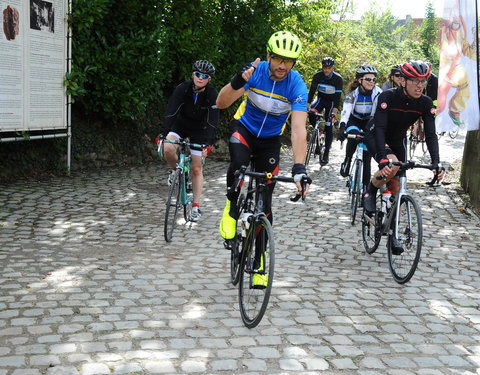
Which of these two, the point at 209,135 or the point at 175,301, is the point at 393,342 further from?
the point at 209,135

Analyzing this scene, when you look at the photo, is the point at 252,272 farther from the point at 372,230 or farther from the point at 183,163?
the point at 183,163

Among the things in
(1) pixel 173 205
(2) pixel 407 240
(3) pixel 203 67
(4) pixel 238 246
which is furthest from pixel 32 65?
(2) pixel 407 240

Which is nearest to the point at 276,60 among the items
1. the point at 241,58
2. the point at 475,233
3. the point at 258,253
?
the point at 258,253

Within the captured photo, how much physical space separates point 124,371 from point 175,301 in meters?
1.49

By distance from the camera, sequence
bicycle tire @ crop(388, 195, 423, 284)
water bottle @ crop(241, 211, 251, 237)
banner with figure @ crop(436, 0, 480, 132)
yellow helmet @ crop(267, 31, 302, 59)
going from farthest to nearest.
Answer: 1. banner with figure @ crop(436, 0, 480, 132)
2. bicycle tire @ crop(388, 195, 423, 284)
3. water bottle @ crop(241, 211, 251, 237)
4. yellow helmet @ crop(267, 31, 302, 59)

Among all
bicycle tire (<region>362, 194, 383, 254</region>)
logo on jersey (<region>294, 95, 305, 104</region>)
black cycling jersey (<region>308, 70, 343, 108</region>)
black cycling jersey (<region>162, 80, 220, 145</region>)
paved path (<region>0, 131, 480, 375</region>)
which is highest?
black cycling jersey (<region>308, 70, 343, 108</region>)

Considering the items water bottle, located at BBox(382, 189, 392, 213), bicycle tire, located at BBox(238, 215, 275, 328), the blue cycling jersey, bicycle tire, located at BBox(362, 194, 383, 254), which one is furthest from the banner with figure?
bicycle tire, located at BBox(238, 215, 275, 328)

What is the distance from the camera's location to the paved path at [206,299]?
14.0 feet

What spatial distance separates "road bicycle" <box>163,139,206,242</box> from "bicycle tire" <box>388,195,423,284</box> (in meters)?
2.60

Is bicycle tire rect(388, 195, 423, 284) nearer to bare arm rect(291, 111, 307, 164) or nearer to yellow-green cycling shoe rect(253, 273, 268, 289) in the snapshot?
bare arm rect(291, 111, 307, 164)

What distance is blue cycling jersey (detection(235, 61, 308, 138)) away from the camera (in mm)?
5363

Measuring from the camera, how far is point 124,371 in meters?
3.96

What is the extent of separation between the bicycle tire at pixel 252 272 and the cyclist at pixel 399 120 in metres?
2.09

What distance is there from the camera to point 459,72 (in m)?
10.3
